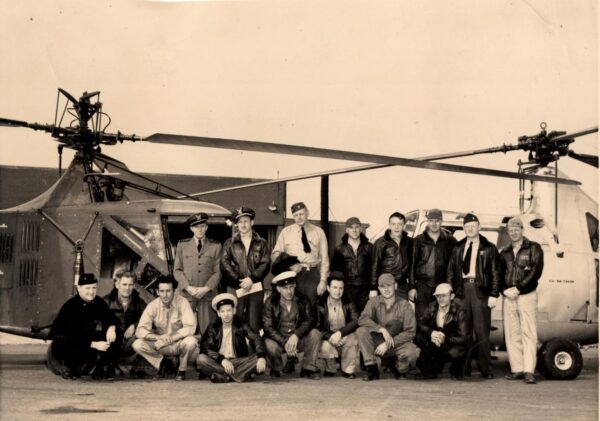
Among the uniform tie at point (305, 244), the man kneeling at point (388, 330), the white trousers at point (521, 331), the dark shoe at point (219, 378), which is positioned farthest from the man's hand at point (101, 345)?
the white trousers at point (521, 331)

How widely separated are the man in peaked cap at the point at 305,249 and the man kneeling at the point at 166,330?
4.23 feet

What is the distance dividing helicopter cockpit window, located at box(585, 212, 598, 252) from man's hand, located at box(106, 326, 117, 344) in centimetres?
611

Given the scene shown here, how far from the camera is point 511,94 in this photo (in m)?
8.99

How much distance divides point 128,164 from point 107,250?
1.74 metres

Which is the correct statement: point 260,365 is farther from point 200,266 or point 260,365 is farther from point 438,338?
point 438,338

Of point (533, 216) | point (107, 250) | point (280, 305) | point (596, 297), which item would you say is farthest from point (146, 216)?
point (596, 297)

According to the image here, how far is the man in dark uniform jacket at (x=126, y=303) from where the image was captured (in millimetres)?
8445

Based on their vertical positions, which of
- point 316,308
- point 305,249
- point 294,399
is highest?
point 305,249

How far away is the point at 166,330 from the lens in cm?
827

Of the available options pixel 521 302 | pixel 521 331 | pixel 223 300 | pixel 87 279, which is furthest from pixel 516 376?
pixel 87 279

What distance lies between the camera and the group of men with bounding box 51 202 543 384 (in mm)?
8078

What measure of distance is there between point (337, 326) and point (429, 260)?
1.37 meters

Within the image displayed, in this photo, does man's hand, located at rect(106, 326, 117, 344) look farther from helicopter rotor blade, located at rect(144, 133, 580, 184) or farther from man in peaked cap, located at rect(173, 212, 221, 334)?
helicopter rotor blade, located at rect(144, 133, 580, 184)

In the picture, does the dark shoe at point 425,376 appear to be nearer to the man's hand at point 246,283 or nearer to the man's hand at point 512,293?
the man's hand at point 512,293
